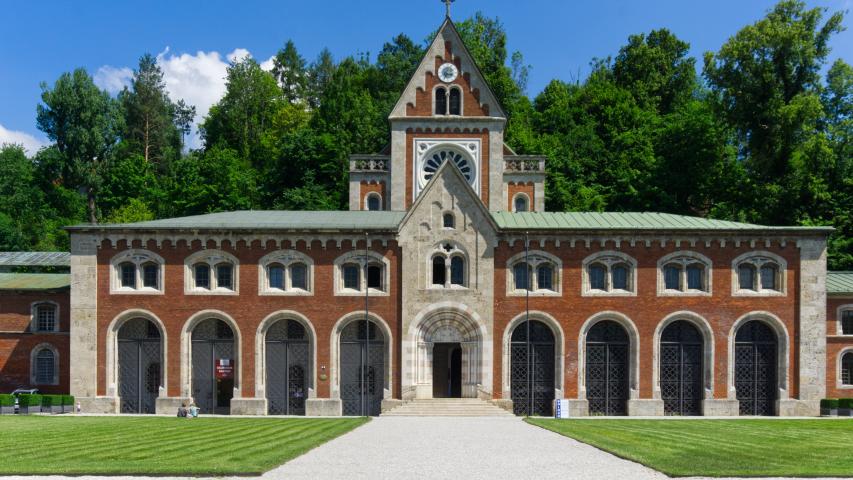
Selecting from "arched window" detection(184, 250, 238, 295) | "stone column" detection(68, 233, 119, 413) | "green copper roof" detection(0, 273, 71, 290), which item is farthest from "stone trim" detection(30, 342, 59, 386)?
"arched window" detection(184, 250, 238, 295)

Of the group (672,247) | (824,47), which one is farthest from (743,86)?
(672,247)

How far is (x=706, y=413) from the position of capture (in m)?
41.1

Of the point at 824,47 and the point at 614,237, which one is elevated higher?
the point at 824,47

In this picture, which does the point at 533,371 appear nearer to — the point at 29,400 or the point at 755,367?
the point at 755,367

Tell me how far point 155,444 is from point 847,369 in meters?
35.7

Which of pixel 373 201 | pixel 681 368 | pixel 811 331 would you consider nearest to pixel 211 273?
pixel 373 201

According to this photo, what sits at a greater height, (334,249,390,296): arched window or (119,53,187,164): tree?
(119,53,187,164): tree

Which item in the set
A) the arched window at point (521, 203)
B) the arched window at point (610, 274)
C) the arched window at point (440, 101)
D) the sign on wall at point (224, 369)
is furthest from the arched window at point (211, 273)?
the arched window at point (521, 203)

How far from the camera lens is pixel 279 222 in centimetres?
4288

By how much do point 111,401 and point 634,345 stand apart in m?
26.0

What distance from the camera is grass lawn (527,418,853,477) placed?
1986 centimetres

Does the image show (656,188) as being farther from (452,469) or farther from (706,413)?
(452,469)

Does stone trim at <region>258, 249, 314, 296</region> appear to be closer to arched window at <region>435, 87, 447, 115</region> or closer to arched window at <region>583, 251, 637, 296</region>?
arched window at <region>583, 251, 637, 296</region>

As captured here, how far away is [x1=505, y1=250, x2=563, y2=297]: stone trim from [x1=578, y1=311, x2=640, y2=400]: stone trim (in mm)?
2177
